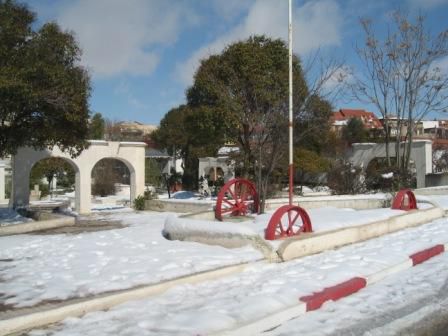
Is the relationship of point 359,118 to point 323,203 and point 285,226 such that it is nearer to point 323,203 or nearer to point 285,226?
point 323,203

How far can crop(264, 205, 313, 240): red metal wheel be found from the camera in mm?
9091

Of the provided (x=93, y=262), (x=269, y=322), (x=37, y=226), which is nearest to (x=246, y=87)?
(x=37, y=226)

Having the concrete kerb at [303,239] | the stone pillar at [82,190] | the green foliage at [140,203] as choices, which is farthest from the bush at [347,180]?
the stone pillar at [82,190]

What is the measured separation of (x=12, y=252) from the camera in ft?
32.0

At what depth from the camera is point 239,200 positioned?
1405cm

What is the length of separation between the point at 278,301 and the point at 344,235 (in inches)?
176

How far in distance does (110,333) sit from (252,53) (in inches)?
754

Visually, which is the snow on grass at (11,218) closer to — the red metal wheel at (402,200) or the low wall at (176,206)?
the low wall at (176,206)

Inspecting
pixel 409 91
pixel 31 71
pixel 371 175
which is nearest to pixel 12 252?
pixel 31 71

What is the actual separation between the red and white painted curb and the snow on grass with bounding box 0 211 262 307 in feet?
6.16

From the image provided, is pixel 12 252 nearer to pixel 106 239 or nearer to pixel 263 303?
pixel 106 239

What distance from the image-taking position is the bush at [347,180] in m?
22.2

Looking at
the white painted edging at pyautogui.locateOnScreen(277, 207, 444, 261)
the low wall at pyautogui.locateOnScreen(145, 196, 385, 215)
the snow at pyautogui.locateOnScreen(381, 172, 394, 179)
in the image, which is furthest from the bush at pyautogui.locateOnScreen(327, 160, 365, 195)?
the white painted edging at pyautogui.locateOnScreen(277, 207, 444, 261)

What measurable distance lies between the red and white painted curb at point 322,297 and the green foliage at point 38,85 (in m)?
8.30
